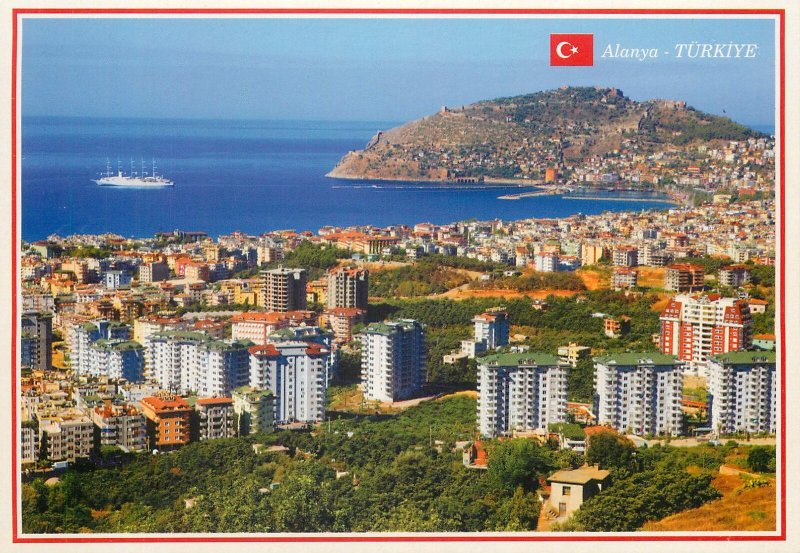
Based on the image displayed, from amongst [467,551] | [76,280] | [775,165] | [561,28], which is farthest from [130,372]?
[775,165]

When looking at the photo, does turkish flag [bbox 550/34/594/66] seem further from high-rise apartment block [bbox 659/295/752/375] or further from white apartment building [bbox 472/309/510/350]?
white apartment building [bbox 472/309/510/350]

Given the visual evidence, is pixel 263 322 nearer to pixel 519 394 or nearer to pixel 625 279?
pixel 519 394

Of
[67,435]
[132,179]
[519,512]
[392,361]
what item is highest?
[132,179]

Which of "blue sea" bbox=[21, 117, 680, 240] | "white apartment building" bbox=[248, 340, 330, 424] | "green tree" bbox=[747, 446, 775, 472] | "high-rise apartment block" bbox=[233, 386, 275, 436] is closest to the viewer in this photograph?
"green tree" bbox=[747, 446, 775, 472]

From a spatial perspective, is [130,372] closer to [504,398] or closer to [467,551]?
[504,398]
